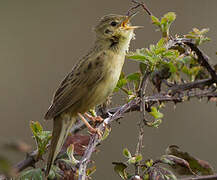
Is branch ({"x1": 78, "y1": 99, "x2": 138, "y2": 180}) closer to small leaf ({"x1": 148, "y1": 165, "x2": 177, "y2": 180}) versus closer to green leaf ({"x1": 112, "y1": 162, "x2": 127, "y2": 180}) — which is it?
green leaf ({"x1": 112, "y1": 162, "x2": 127, "y2": 180})

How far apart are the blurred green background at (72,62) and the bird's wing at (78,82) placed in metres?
1.25

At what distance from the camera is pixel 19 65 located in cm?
555

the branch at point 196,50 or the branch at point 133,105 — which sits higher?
the branch at point 196,50

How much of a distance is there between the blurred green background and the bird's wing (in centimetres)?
125

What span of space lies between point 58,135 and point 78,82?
2.05ft

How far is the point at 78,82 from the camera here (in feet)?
9.28

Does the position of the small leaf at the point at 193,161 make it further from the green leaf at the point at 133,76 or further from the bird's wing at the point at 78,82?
the bird's wing at the point at 78,82

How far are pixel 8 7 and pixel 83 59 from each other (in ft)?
10.5

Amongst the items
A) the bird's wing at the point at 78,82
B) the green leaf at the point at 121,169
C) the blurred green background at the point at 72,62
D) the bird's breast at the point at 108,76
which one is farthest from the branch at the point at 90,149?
the blurred green background at the point at 72,62

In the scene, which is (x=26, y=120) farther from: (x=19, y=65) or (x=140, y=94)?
(x=140, y=94)

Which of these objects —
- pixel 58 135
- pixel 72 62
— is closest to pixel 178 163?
pixel 58 135

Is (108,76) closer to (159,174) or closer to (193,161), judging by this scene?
(193,161)

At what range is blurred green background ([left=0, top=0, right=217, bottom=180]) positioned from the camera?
163 inches

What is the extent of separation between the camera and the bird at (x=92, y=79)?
266 centimetres
